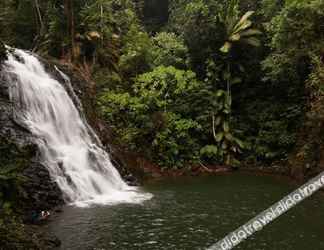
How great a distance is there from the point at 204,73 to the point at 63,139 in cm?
1003

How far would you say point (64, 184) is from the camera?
1345cm

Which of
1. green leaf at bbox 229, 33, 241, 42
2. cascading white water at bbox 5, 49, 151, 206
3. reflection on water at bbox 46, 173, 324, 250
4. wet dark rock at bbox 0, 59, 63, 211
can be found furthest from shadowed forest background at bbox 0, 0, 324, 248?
wet dark rock at bbox 0, 59, 63, 211

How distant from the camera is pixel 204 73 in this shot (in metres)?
23.3

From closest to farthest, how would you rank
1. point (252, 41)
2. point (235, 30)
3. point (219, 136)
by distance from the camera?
1. point (219, 136)
2. point (252, 41)
3. point (235, 30)

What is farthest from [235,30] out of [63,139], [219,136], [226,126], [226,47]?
[63,139]

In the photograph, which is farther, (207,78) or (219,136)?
(207,78)

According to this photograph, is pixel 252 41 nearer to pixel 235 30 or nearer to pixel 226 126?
pixel 235 30

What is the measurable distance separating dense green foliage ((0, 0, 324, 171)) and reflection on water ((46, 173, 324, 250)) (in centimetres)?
586

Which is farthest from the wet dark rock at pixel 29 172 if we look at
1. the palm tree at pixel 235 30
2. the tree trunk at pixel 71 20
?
the palm tree at pixel 235 30

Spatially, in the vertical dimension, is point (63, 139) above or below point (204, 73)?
below

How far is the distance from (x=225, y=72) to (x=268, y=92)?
2.59 meters

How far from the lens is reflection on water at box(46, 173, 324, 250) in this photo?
9281 millimetres

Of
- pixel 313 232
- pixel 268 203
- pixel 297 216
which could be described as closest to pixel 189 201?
pixel 268 203

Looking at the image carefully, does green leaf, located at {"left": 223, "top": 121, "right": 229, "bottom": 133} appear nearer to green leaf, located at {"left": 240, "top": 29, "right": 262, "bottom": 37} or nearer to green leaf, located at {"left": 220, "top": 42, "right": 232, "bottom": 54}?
green leaf, located at {"left": 220, "top": 42, "right": 232, "bottom": 54}
